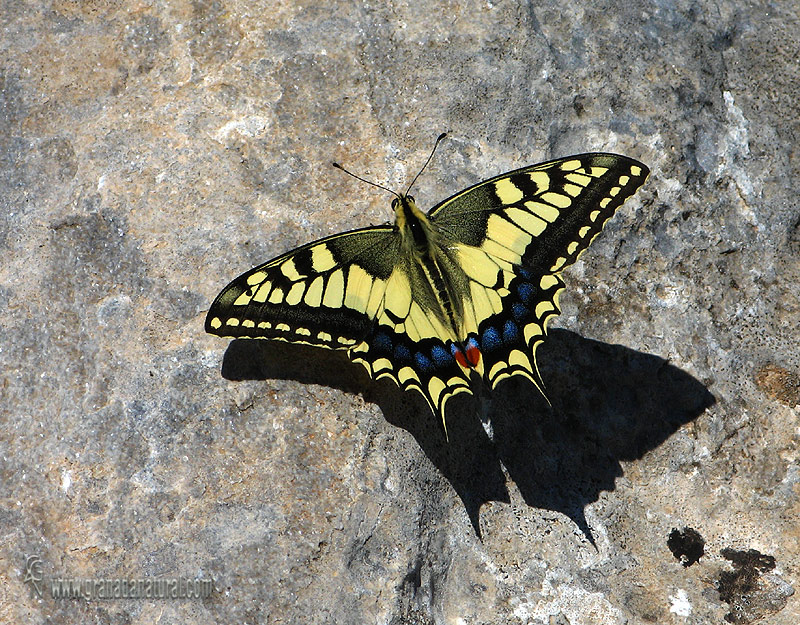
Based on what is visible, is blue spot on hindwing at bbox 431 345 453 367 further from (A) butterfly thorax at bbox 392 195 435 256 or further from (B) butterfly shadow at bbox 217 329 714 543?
(A) butterfly thorax at bbox 392 195 435 256

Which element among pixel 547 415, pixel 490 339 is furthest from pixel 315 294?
pixel 547 415

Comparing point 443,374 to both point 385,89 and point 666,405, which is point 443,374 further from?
point 385,89

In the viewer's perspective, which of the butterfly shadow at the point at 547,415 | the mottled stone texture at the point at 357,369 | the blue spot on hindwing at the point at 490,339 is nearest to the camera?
the mottled stone texture at the point at 357,369

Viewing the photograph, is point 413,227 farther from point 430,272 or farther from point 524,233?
point 524,233

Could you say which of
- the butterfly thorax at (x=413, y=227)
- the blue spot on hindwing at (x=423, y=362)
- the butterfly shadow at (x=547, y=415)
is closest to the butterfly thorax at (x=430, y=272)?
the butterfly thorax at (x=413, y=227)

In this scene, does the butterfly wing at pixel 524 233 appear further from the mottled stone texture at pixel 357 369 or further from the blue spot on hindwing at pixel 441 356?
the mottled stone texture at pixel 357 369
